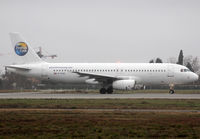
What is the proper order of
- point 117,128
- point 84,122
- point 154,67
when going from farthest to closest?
1. point 154,67
2. point 84,122
3. point 117,128

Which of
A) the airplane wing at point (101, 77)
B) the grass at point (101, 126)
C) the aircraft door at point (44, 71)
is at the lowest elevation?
the grass at point (101, 126)

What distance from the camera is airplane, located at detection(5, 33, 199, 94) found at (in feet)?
150

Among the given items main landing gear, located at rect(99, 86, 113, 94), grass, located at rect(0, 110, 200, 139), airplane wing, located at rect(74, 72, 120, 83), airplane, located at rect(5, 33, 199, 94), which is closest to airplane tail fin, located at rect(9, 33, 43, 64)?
airplane, located at rect(5, 33, 199, 94)

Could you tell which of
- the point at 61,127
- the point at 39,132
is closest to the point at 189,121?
the point at 61,127

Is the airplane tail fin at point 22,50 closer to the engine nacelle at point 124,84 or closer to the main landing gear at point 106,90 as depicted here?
the main landing gear at point 106,90

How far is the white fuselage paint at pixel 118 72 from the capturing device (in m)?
45.9

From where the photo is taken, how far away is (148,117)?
1900 centimetres

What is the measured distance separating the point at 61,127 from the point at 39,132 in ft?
4.47

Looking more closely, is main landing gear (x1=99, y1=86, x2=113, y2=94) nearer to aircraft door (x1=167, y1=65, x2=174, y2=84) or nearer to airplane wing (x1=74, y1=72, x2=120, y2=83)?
airplane wing (x1=74, y1=72, x2=120, y2=83)

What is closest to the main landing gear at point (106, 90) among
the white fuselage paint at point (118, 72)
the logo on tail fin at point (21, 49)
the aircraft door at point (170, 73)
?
the white fuselage paint at point (118, 72)

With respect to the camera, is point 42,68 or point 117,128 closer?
point 117,128

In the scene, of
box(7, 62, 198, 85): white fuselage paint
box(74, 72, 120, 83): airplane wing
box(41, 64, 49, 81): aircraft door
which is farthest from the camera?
box(41, 64, 49, 81): aircraft door

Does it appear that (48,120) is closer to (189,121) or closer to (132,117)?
(132,117)

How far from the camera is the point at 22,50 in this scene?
157ft
